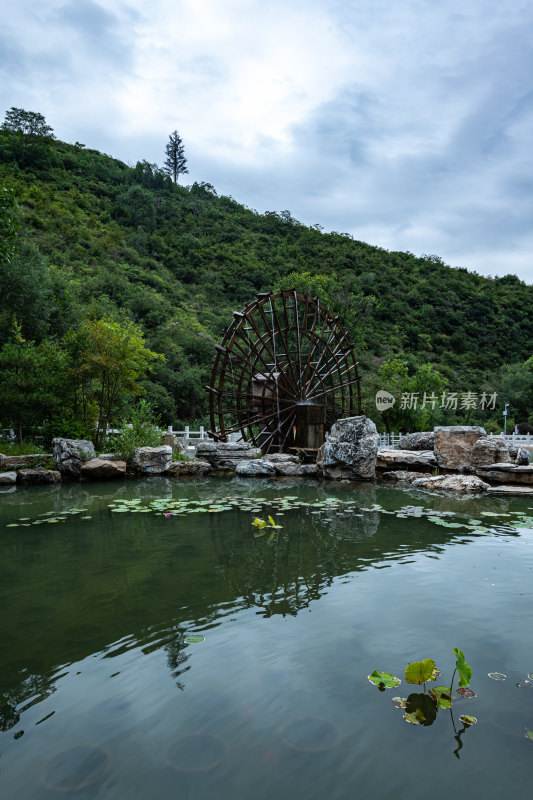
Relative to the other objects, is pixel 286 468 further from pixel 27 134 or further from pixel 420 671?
pixel 27 134

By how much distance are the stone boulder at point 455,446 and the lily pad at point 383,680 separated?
26.4 ft

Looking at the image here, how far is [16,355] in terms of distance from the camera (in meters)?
10.7

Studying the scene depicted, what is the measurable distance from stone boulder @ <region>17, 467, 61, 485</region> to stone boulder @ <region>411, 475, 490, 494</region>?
694cm

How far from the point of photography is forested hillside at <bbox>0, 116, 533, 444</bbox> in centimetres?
1205

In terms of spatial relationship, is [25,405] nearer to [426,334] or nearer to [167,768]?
[167,768]

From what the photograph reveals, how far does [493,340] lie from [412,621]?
48.5 meters

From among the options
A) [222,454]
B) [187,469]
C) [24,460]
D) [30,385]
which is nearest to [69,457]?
[24,460]

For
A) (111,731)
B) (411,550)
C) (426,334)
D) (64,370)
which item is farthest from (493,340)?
(111,731)

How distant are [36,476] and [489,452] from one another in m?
8.81

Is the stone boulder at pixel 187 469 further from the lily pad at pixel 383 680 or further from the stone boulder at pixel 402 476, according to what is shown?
the lily pad at pixel 383 680

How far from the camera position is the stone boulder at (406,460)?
9.90m

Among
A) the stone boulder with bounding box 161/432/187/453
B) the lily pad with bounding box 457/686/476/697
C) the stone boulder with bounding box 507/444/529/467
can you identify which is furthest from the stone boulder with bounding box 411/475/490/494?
the stone boulder with bounding box 161/432/187/453

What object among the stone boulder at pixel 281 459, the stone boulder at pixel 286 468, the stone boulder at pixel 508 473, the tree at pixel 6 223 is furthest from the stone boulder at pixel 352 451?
the tree at pixel 6 223

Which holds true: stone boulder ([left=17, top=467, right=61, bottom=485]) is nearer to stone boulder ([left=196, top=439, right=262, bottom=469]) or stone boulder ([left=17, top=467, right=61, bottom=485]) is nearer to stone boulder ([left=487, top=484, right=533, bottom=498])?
stone boulder ([left=196, top=439, right=262, bottom=469])
